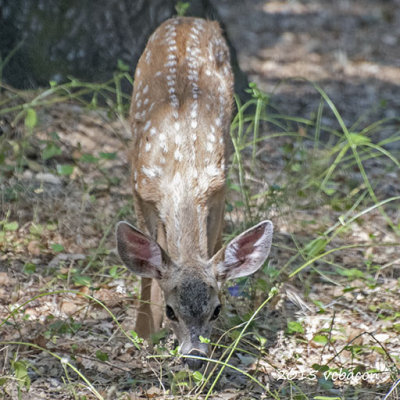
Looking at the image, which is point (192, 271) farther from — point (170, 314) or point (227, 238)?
point (227, 238)

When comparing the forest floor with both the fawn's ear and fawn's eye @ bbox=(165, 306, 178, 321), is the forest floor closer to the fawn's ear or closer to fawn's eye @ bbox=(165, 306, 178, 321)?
fawn's eye @ bbox=(165, 306, 178, 321)

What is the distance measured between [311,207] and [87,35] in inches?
106

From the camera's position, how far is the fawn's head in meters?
4.18

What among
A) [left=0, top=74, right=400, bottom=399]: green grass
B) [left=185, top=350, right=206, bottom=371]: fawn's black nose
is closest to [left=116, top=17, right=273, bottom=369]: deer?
[left=185, top=350, right=206, bottom=371]: fawn's black nose

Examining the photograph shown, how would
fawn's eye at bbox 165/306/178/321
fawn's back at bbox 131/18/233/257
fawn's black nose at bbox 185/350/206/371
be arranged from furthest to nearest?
fawn's back at bbox 131/18/233/257 → fawn's eye at bbox 165/306/178/321 → fawn's black nose at bbox 185/350/206/371

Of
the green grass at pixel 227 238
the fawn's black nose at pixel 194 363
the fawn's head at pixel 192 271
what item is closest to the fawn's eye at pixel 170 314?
the fawn's head at pixel 192 271

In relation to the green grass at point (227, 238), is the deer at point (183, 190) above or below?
above

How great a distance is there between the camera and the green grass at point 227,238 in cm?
437

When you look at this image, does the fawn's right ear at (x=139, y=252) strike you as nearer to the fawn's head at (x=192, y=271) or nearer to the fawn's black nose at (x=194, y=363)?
the fawn's head at (x=192, y=271)

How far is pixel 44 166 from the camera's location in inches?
247

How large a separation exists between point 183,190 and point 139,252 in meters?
0.50

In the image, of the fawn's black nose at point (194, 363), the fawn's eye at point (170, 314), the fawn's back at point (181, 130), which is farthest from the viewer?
the fawn's back at point (181, 130)

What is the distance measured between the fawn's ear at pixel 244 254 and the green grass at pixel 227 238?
219mm

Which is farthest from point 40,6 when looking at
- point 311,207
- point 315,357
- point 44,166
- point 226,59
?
point 315,357
